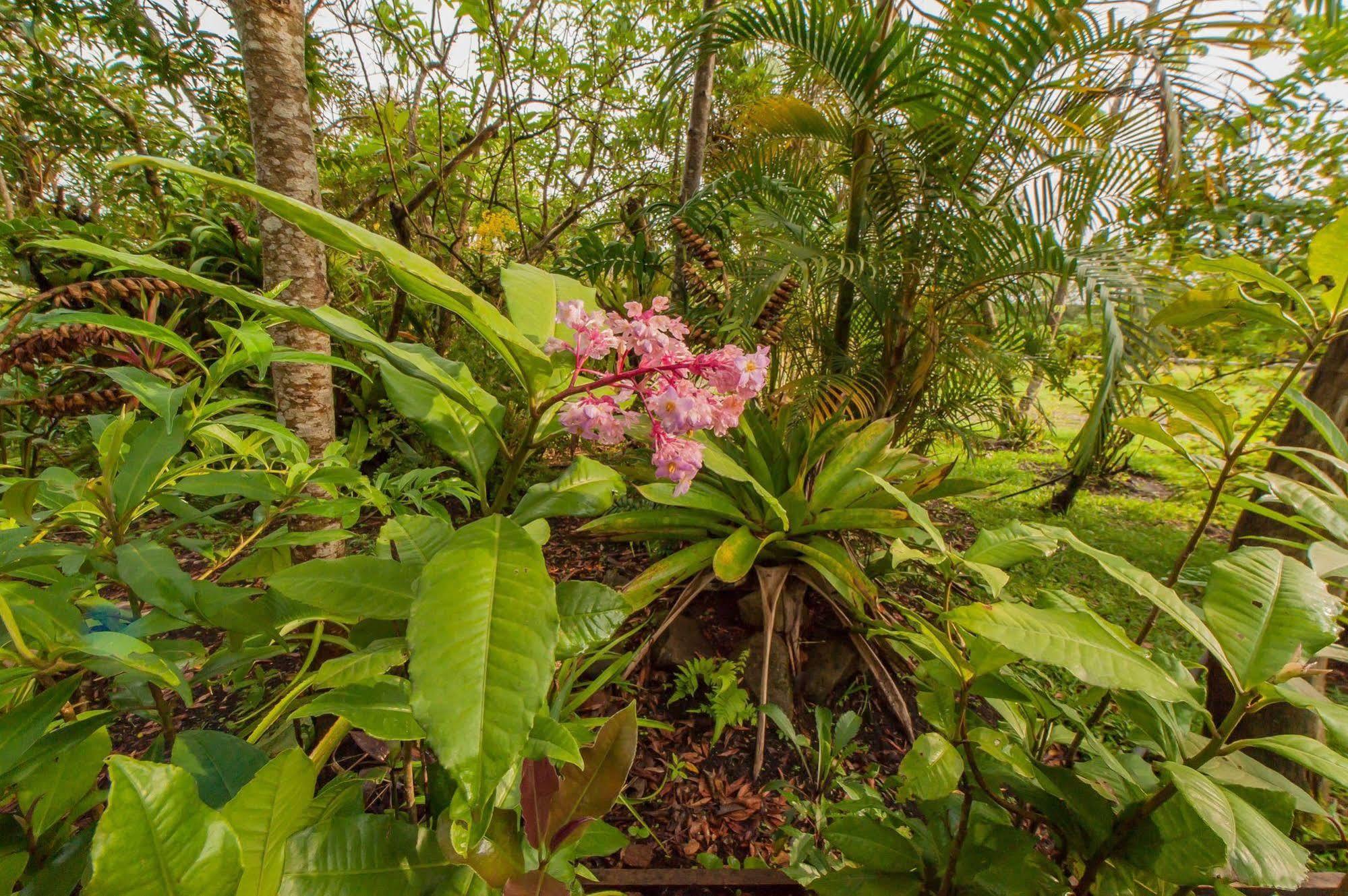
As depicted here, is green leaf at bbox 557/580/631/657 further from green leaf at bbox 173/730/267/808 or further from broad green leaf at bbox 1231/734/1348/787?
broad green leaf at bbox 1231/734/1348/787

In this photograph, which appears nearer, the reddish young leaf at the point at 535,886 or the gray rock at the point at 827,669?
the reddish young leaf at the point at 535,886

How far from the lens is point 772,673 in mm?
1330

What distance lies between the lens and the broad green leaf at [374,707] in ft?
1.47

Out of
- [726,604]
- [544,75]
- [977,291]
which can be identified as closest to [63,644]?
[726,604]

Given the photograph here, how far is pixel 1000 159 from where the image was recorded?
2.04 meters

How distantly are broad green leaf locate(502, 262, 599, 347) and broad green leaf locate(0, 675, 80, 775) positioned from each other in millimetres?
516

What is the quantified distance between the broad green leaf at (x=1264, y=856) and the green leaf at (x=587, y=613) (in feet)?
1.83

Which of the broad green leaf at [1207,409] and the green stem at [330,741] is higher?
the broad green leaf at [1207,409]

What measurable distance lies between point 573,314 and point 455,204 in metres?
2.90

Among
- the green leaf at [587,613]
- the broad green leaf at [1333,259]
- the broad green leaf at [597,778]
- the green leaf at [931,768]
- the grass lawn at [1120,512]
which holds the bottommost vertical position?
the grass lawn at [1120,512]

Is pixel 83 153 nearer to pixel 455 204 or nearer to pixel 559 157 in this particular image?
pixel 455 204

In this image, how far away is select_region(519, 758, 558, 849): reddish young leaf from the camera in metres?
0.55

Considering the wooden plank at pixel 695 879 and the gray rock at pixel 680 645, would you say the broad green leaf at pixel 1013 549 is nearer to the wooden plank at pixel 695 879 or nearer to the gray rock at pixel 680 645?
the wooden plank at pixel 695 879

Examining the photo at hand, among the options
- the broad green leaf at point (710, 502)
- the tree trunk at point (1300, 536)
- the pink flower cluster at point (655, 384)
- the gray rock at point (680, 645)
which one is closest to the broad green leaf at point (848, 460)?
the broad green leaf at point (710, 502)
